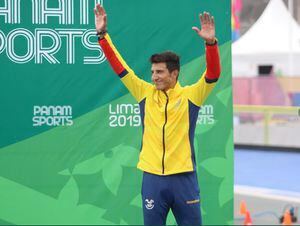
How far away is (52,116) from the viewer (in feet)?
21.2

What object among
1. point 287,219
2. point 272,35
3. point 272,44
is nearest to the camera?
point 287,219

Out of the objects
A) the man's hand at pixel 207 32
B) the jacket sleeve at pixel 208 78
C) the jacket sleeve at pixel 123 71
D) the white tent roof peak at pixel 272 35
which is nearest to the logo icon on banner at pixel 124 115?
the jacket sleeve at pixel 123 71

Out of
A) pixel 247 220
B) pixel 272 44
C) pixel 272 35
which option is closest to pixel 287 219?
pixel 247 220

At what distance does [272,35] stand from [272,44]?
44 cm

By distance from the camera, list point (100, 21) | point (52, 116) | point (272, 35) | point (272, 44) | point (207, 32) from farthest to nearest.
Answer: point (272, 44)
point (272, 35)
point (52, 116)
point (100, 21)
point (207, 32)

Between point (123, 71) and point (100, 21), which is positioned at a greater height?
point (100, 21)

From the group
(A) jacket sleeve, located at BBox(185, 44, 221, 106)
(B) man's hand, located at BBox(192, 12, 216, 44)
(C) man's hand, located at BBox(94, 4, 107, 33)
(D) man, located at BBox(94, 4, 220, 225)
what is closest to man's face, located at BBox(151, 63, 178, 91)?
(D) man, located at BBox(94, 4, 220, 225)

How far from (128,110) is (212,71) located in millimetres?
→ 1858

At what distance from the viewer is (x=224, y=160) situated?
676 centimetres

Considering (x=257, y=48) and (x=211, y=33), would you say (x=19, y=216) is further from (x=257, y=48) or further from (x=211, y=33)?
(x=257, y=48)

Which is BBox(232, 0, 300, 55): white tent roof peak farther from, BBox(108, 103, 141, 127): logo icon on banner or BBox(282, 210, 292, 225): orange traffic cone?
BBox(108, 103, 141, 127): logo icon on banner

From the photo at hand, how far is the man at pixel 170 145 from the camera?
496 centimetres

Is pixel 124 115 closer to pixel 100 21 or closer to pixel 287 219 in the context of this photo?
pixel 100 21

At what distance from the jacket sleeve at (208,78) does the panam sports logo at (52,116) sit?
1.76 meters
